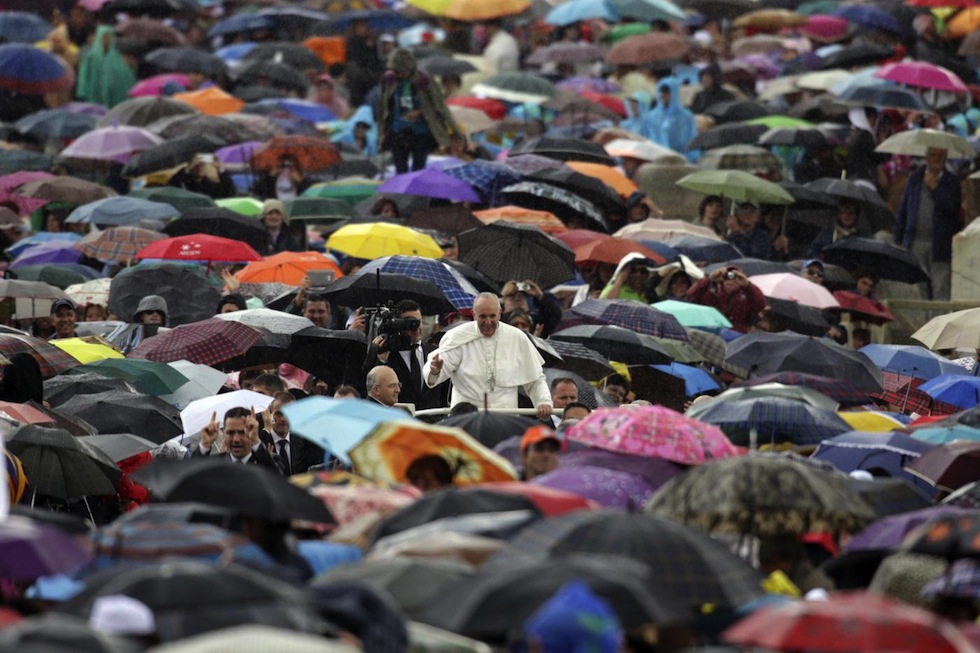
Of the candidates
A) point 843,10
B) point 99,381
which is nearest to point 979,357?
point 99,381

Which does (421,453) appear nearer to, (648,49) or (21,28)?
(648,49)

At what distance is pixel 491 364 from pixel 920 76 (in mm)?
14690

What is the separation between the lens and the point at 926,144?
85.4 ft

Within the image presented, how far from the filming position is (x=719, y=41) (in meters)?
37.9

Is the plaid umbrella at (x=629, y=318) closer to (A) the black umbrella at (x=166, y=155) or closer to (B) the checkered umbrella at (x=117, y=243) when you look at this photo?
(B) the checkered umbrella at (x=117, y=243)

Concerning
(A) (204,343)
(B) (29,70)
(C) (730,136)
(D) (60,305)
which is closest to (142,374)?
(A) (204,343)

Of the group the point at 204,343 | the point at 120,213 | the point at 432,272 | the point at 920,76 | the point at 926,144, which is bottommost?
the point at 120,213

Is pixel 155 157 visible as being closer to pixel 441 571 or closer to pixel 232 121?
pixel 232 121

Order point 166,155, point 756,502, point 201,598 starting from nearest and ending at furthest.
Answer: point 201,598
point 756,502
point 166,155

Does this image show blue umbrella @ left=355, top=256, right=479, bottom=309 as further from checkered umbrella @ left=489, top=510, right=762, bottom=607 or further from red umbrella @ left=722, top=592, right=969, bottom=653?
red umbrella @ left=722, top=592, right=969, bottom=653

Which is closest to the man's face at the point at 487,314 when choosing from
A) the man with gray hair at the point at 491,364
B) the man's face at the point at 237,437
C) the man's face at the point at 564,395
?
the man with gray hair at the point at 491,364

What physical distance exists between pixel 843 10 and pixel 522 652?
29.7 m

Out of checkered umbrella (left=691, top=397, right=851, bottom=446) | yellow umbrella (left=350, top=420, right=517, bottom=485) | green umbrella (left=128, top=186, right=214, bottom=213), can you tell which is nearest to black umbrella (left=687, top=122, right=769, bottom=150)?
green umbrella (left=128, top=186, right=214, bottom=213)

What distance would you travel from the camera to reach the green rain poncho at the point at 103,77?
34.0m
